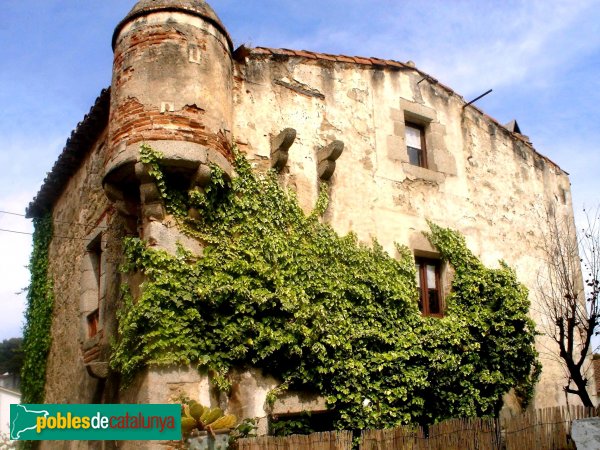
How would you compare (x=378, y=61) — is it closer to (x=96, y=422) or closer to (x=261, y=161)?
(x=261, y=161)

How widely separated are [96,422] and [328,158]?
4.98m

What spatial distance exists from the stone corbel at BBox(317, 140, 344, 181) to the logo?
169 inches

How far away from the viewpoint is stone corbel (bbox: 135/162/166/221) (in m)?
7.99

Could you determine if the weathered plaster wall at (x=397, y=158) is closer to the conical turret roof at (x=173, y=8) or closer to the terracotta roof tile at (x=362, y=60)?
the terracotta roof tile at (x=362, y=60)

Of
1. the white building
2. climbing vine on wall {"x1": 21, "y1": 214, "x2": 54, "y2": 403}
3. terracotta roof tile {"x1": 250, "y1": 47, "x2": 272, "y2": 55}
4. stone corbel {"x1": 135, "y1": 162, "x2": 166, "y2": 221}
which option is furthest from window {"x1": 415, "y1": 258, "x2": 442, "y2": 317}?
the white building

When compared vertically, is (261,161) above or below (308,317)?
above

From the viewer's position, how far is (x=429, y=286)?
1105cm

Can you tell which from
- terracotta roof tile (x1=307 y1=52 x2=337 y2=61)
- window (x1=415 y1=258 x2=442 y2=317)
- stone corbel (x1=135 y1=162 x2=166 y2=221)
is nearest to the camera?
stone corbel (x1=135 y1=162 x2=166 y2=221)

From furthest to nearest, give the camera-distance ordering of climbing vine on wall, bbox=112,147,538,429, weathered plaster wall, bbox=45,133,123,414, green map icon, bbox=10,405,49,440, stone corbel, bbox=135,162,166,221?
weathered plaster wall, bbox=45,133,123,414 → green map icon, bbox=10,405,49,440 → stone corbel, bbox=135,162,166,221 → climbing vine on wall, bbox=112,147,538,429

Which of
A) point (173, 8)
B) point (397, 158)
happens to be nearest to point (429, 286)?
point (397, 158)

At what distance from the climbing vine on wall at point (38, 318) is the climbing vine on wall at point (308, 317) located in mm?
4918

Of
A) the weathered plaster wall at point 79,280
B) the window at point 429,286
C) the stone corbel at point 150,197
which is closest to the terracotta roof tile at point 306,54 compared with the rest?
the weathered plaster wall at point 79,280

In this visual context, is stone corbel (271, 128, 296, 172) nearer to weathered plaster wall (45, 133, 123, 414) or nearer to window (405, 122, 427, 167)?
weathered plaster wall (45, 133, 123, 414)

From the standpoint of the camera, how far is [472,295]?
11.1m
